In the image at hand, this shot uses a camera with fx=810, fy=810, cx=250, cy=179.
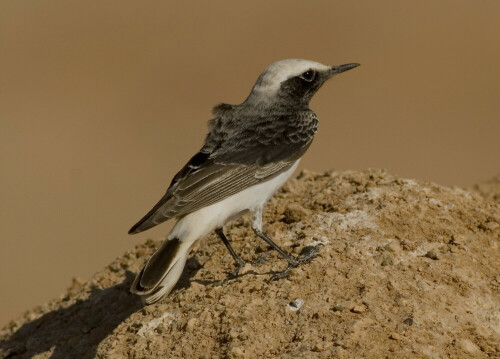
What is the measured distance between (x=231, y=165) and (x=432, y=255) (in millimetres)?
2240

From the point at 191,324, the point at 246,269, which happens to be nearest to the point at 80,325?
the point at 191,324

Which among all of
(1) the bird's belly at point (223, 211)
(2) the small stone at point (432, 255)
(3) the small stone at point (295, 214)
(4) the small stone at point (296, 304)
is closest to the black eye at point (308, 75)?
(1) the bird's belly at point (223, 211)

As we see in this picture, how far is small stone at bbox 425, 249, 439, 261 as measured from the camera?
7.90 m

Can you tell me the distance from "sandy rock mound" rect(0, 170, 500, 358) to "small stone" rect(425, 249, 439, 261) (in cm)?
2

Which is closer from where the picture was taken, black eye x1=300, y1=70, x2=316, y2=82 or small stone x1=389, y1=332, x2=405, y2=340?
small stone x1=389, y1=332, x2=405, y2=340

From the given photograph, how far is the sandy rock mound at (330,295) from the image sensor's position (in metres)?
6.91

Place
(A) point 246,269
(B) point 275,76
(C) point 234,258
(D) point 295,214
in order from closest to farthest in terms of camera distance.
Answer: (A) point 246,269
(C) point 234,258
(D) point 295,214
(B) point 275,76

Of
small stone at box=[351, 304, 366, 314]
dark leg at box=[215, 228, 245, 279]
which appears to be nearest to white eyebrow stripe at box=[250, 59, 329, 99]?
dark leg at box=[215, 228, 245, 279]

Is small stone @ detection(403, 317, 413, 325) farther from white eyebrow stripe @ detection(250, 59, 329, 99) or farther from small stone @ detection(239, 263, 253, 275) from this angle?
white eyebrow stripe @ detection(250, 59, 329, 99)

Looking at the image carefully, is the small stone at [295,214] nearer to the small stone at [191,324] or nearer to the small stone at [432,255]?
the small stone at [432,255]

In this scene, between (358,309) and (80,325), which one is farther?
(80,325)

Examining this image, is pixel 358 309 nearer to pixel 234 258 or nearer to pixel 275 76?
pixel 234 258

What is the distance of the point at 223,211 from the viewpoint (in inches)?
325

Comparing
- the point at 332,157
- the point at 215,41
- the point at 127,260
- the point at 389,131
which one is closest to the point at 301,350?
the point at 127,260
